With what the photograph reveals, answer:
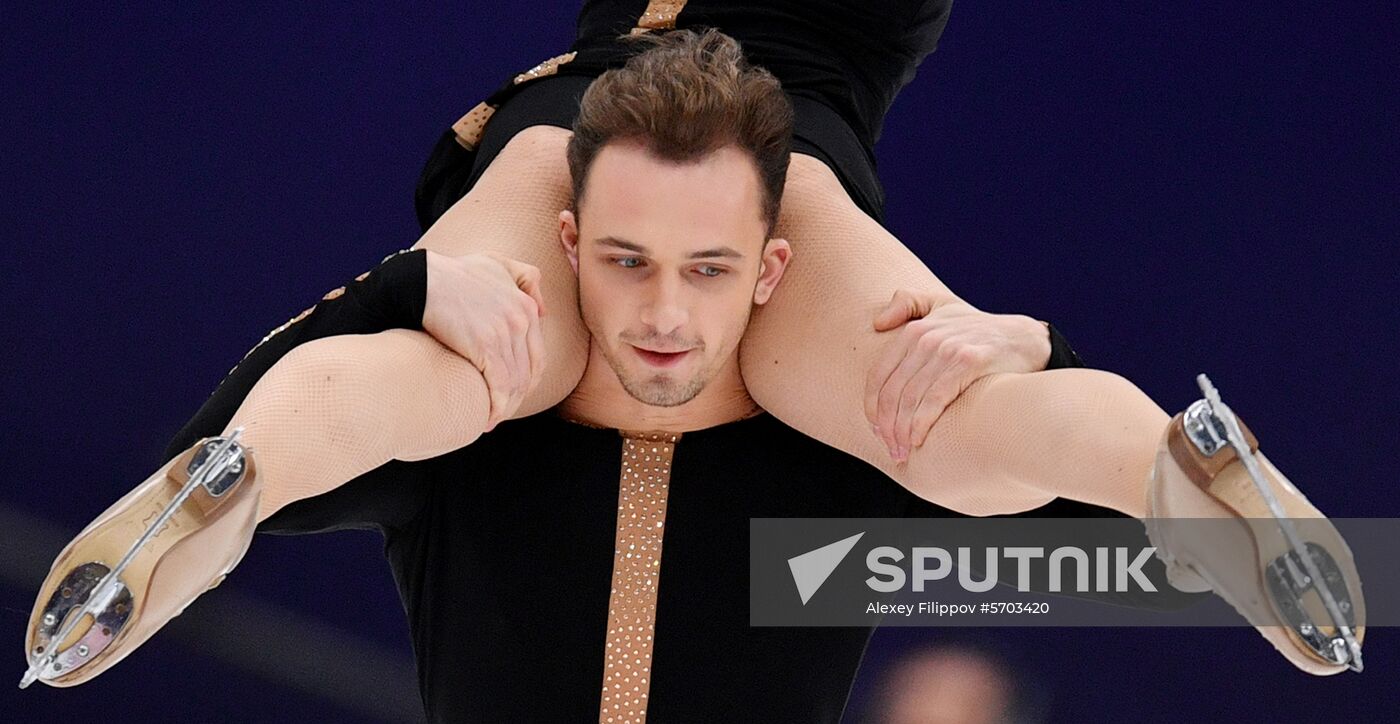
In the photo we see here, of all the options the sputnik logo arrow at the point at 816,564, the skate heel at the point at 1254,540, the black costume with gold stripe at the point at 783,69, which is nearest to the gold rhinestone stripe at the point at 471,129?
the black costume with gold stripe at the point at 783,69

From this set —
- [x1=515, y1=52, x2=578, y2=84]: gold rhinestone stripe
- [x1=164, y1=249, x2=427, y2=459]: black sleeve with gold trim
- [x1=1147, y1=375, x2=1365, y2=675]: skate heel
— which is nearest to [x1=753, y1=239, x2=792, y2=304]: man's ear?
[x1=164, y1=249, x2=427, y2=459]: black sleeve with gold trim

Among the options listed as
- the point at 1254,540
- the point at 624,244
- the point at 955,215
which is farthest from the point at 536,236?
the point at 955,215

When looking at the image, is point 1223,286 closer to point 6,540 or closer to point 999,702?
point 999,702

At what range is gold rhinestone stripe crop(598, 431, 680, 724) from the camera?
2.42m

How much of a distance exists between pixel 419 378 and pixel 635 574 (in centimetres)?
51

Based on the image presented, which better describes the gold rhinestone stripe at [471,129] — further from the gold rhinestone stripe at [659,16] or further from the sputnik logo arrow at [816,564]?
the sputnik logo arrow at [816,564]

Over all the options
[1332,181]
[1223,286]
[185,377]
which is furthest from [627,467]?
[1332,181]

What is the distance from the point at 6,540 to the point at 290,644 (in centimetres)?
50

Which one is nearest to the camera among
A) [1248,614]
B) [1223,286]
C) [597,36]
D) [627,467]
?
[1248,614]

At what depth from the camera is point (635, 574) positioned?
243cm

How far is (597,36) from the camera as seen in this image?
112 inches

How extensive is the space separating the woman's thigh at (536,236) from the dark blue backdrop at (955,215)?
1014 millimetres

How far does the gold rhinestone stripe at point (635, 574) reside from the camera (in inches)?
95.1

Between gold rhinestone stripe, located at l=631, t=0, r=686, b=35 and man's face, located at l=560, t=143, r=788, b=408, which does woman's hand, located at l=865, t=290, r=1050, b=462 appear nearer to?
man's face, located at l=560, t=143, r=788, b=408
